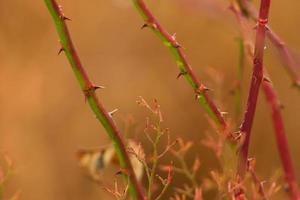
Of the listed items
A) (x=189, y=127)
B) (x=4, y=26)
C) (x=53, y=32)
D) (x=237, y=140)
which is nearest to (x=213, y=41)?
(x=189, y=127)

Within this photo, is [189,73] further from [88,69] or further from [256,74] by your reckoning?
[88,69]

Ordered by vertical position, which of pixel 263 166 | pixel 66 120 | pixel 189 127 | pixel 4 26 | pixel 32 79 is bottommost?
pixel 263 166

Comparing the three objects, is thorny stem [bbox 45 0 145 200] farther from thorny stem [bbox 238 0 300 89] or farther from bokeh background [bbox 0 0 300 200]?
bokeh background [bbox 0 0 300 200]

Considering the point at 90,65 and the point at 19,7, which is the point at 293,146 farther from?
the point at 19,7

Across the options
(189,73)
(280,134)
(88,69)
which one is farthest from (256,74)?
(88,69)

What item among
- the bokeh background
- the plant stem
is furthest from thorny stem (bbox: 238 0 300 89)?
the bokeh background

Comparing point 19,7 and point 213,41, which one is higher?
point 19,7

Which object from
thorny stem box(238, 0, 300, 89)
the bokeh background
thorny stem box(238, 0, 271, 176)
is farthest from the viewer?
the bokeh background
